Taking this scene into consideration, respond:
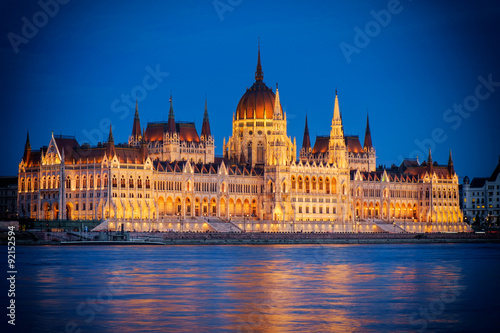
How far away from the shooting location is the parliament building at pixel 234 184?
149375mm

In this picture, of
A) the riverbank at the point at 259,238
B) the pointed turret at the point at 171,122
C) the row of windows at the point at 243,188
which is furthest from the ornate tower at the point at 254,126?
the riverbank at the point at 259,238

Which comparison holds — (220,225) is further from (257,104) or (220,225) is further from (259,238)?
(257,104)

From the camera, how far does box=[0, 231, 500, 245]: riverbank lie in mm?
131375

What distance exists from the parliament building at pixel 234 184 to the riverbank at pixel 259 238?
698 cm

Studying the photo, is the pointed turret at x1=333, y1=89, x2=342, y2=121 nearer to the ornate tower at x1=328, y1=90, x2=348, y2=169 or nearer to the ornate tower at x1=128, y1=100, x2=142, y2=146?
the ornate tower at x1=328, y1=90, x2=348, y2=169

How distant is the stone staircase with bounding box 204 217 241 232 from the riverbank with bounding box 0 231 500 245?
247 inches

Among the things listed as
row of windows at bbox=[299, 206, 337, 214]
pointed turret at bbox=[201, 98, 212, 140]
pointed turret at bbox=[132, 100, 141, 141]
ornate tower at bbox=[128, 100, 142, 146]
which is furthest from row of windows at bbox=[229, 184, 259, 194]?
pointed turret at bbox=[132, 100, 141, 141]

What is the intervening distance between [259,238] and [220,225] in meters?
9.25

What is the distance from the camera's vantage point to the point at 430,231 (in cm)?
18638

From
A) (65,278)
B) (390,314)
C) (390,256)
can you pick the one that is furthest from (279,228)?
(390,314)

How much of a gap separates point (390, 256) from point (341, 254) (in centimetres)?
589

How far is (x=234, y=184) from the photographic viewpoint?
169 meters

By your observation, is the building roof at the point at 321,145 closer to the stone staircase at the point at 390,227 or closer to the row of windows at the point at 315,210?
the stone staircase at the point at 390,227

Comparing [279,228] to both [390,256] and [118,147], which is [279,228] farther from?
[390,256]
